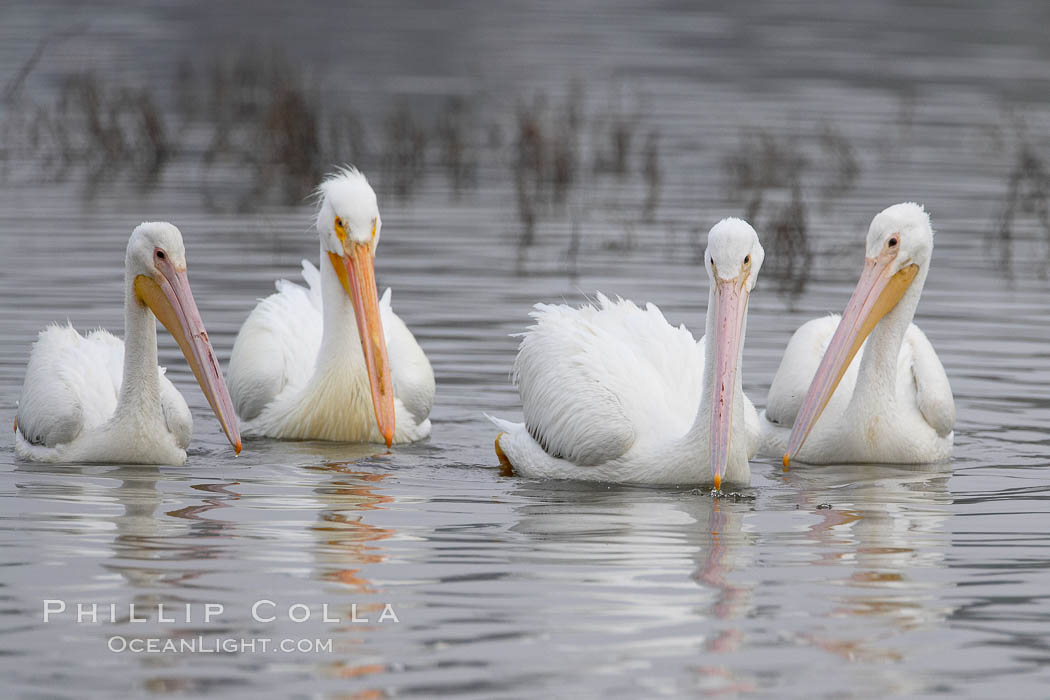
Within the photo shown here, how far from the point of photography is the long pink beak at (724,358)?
6.29 meters

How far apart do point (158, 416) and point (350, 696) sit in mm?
2879

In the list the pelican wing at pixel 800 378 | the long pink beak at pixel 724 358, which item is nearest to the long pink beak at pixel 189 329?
the long pink beak at pixel 724 358

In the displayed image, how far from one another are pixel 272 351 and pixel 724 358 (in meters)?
2.47

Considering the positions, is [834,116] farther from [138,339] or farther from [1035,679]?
[1035,679]

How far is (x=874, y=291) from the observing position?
7238 mm

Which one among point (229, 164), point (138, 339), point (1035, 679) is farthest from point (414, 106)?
point (1035, 679)

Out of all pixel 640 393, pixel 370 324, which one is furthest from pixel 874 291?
pixel 370 324

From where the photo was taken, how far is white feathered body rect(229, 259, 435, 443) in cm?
773

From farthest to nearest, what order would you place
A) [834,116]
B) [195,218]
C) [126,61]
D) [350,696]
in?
[126,61]
[834,116]
[195,218]
[350,696]

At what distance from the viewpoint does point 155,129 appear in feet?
49.6

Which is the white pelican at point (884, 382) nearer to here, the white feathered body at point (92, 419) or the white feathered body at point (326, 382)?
the white feathered body at point (326, 382)

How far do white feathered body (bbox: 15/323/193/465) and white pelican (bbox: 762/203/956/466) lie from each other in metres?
2.40

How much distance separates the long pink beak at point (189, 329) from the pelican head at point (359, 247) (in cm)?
79

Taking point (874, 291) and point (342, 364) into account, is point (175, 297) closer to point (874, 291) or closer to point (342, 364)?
point (342, 364)
